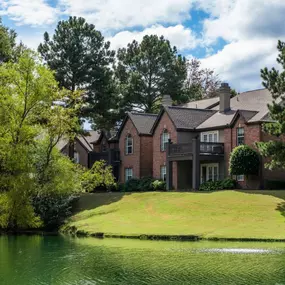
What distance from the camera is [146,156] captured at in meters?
59.7

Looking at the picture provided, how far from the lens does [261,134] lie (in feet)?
157

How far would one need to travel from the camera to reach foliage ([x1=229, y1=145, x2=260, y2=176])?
4738cm

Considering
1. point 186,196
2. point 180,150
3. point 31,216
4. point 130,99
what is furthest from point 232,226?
point 130,99

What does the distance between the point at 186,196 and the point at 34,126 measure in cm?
1301

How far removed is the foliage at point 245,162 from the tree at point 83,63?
67.3 feet

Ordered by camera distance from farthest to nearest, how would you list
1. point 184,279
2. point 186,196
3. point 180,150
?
point 180,150, point 186,196, point 184,279

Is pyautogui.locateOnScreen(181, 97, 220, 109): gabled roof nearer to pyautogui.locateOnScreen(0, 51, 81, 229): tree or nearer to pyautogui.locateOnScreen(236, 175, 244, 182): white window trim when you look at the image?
pyautogui.locateOnScreen(236, 175, 244, 182): white window trim

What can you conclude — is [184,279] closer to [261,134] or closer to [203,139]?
[261,134]

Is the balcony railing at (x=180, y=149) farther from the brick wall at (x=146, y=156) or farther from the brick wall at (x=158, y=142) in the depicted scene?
the brick wall at (x=146, y=156)

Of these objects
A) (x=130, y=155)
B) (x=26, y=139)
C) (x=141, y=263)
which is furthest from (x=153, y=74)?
(x=141, y=263)

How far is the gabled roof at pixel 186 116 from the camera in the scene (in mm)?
54938

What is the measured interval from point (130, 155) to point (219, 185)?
1401cm

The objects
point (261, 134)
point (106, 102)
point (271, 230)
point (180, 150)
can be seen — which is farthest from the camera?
point (106, 102)

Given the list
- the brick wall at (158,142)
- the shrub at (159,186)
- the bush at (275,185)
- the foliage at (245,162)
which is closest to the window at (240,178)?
the foliage at (245,162)
